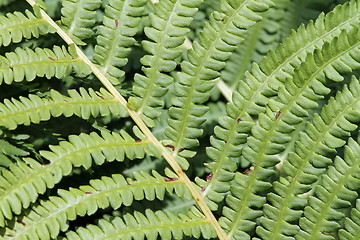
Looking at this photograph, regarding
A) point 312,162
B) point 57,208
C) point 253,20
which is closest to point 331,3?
point 253,20

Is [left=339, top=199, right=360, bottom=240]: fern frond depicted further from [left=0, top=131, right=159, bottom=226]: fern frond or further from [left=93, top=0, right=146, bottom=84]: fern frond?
[left=93, top=0, right=146, bottom=84]: fern frond

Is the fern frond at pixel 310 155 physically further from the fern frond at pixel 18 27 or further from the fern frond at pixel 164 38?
the fern frond at pixel 18 27

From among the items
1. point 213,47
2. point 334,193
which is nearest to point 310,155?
point 334,193

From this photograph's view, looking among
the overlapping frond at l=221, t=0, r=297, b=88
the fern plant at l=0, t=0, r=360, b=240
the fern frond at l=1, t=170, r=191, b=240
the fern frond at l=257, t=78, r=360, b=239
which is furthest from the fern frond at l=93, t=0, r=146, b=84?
the overlapping frond at l=221, t=0, r=297, b=88

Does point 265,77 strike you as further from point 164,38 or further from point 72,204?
point 72,204

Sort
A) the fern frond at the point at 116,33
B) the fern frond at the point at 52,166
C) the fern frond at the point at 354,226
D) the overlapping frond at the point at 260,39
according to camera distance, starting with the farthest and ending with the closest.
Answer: the overlapping frond at the point at 260,39 → the fern frond at the point at 116,33 → the fern frond at the point at 354,226 → the fern frond at the point at 52,166

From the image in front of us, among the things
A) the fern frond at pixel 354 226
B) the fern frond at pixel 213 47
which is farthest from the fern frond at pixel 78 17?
the fern frond at pixel 354 226

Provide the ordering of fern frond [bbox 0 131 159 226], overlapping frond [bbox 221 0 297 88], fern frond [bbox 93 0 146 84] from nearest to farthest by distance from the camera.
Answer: fern frond [bbox 0 131 159 226], fern frond [bbox 93 0 146 84], overlapping frond [bbox 221 0 297 88]
